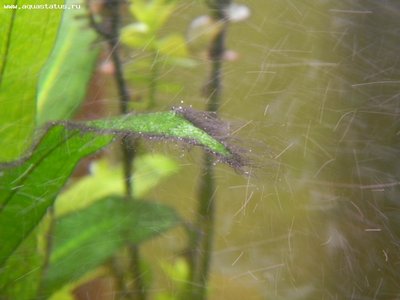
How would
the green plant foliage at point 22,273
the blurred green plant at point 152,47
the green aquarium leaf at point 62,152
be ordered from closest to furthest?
the green aquarium leaf at point 62,152
the green plant foliage at point 22,273
the blurred green plant at point 152,47

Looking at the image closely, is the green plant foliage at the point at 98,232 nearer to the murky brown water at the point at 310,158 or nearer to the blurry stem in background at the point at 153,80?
the murky brown water at the point at 310,158

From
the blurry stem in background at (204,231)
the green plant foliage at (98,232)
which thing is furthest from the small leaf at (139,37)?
the green plant foliage at (98,232)

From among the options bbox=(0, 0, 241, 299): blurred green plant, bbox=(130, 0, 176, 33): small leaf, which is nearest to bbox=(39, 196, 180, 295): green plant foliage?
bbox=(0, 0, 241, 299): blurred green plant

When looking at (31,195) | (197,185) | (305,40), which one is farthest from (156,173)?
(305,40)

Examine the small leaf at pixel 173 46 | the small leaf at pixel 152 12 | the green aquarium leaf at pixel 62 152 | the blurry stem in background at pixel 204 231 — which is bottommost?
the blurry stem in background at pixel 204 231

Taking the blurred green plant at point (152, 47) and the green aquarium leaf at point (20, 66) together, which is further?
the blurred green plant at point (152, 47)
